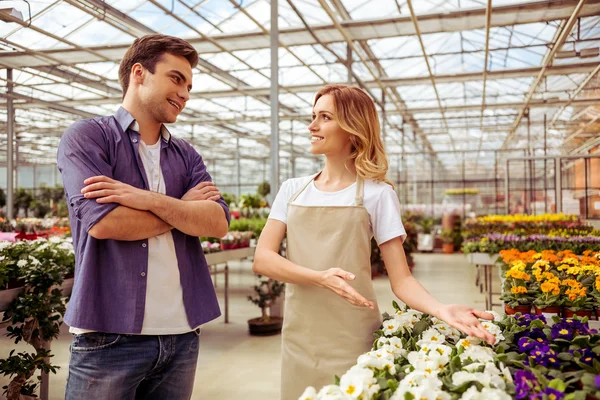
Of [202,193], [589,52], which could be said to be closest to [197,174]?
[202,193]

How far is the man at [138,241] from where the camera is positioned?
1378 mm

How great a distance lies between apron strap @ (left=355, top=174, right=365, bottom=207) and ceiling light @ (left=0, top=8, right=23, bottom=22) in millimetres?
6475

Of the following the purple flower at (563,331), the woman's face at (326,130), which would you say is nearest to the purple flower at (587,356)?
the purple flower at (563,331)

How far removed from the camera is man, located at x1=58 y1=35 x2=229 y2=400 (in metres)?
1.38

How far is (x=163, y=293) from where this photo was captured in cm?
146

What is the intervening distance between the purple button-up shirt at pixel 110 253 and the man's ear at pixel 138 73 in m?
0.10

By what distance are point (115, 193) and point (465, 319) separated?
0.93 meters

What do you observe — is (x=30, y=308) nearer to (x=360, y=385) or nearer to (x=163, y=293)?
(x=163, y=293)

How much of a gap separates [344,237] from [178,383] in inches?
24.5

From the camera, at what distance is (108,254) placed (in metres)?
1.44

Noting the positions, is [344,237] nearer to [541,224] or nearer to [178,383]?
[178,383]

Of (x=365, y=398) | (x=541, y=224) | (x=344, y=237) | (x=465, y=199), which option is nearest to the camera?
(x=365, y=398)

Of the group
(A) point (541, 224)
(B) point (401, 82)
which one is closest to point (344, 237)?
(A) point (541, 224)

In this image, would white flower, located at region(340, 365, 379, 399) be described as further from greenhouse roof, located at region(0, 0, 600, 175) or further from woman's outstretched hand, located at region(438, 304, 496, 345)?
greenhouse roof, located at region(0, 0, 600, 175)
